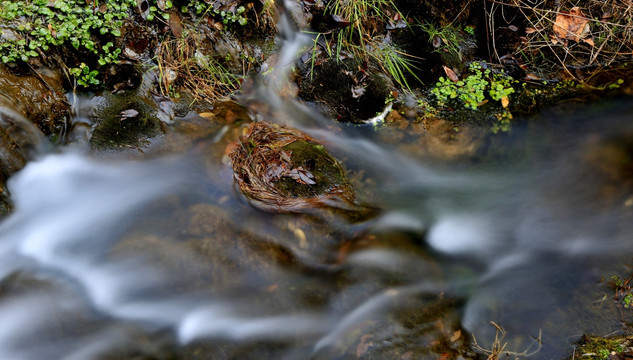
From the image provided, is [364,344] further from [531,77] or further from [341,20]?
[531,77]

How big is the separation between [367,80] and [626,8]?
2841 millimetres

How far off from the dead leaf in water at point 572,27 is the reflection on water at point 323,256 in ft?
A: 3.07

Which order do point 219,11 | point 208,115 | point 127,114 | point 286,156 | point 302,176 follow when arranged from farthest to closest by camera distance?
point 219,11 < point 208,115 < point 127,114 < point 286,156 < point 302,176

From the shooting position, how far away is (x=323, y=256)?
3527mm

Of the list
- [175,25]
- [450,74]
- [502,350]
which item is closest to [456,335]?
[502,350]

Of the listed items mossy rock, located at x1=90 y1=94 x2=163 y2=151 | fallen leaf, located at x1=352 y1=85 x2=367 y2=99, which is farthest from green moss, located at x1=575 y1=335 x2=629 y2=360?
mossy rock, located at x1=90 y1=94 x2=163 y2=151

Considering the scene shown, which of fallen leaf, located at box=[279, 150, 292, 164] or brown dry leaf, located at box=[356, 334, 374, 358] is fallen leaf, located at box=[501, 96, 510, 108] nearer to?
fallen leaf, located at box=[279, 150, 292, 164]

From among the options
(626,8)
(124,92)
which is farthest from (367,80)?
(626,8)

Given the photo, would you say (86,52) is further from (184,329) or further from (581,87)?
(581,87)

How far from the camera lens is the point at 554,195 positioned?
387 cm

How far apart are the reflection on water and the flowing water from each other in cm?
1

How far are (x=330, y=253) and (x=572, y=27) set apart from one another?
12.0 feet

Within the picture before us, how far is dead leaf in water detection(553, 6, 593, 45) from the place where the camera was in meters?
4.28

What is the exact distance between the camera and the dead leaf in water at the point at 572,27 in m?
4.28
